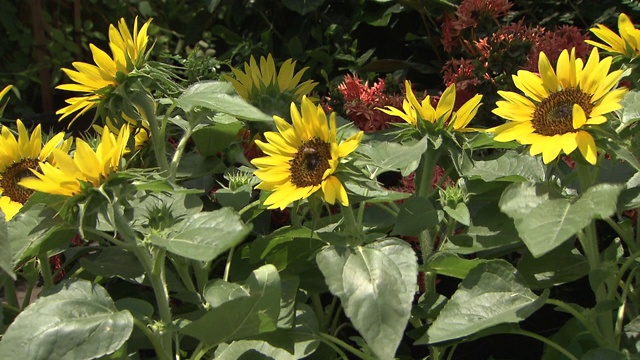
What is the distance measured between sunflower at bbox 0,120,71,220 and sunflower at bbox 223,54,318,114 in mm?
329

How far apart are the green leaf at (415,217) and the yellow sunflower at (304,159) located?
0.50 feet

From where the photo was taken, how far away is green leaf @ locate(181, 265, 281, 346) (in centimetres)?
107

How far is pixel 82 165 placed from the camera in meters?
1.05

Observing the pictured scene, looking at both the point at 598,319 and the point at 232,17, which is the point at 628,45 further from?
the point at 232,17

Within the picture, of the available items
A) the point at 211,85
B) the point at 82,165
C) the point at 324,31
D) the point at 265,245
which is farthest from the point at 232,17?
the point at 82,165

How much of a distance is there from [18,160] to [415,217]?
57 centimetres

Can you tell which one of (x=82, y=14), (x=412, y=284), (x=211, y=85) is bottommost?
(x=82, y=14)

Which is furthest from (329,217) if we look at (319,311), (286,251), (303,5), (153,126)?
(303,5)

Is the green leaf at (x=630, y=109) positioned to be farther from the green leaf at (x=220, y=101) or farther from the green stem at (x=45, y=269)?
the green stem at (x=45, y=269)

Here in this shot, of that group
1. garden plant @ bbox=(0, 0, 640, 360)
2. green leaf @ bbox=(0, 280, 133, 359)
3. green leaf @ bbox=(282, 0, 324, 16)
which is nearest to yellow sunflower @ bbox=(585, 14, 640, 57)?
garden plant @ bbox=(0, 0, 640, 360)

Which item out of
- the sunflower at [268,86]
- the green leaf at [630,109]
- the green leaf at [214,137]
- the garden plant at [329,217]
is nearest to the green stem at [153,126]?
the garden plant at [329,217]

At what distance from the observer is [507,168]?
1.24 meters

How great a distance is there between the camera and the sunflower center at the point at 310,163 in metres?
1.10

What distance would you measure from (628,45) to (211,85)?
61cm
